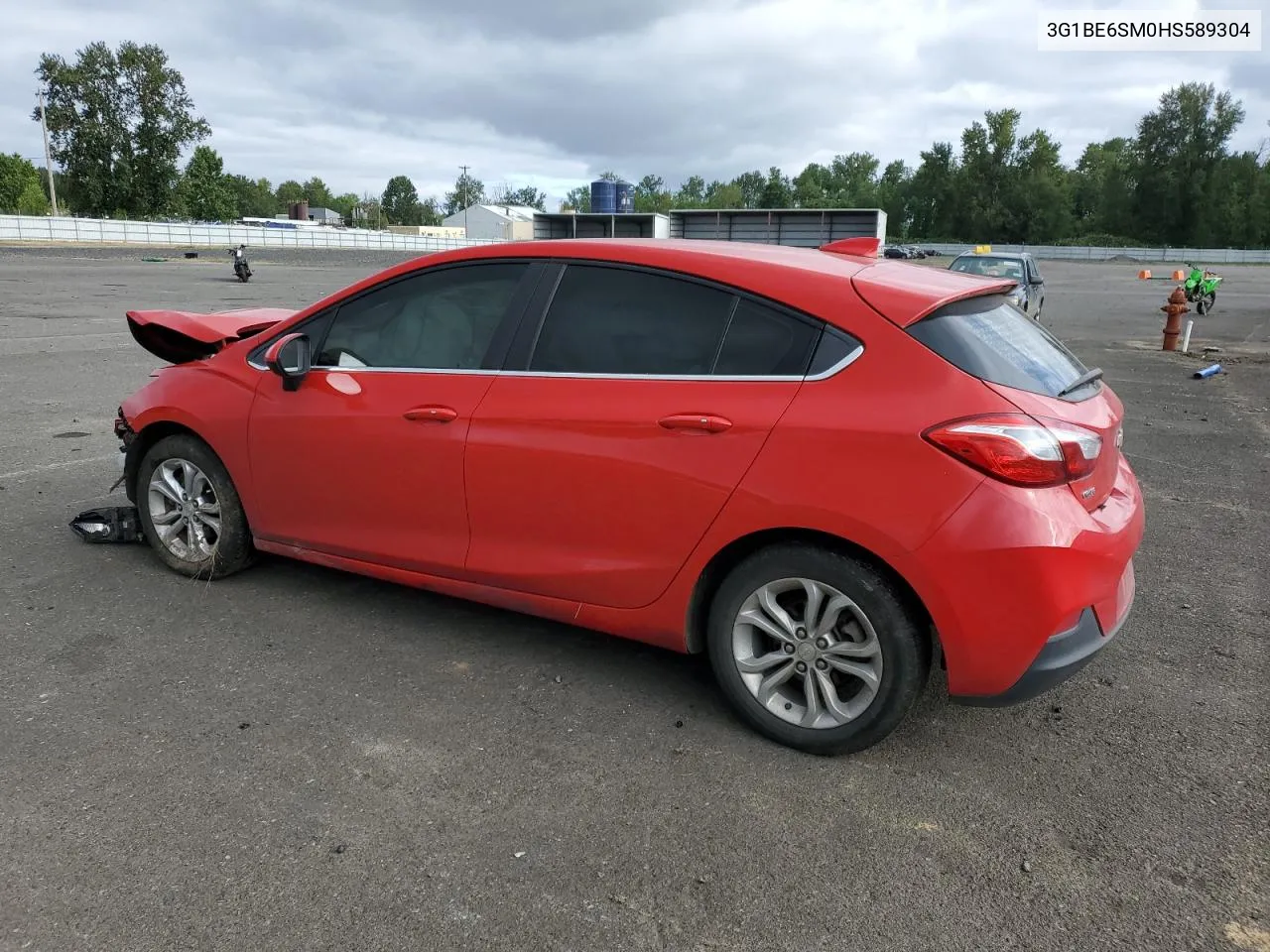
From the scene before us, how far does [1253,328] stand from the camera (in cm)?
2005

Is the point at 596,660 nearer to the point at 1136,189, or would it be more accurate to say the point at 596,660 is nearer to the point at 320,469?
the point at 320,469

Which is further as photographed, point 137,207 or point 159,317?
point 137,207

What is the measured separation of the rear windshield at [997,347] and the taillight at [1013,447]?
19 centimetres

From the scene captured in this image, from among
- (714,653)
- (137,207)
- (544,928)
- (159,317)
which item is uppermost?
(137,207)

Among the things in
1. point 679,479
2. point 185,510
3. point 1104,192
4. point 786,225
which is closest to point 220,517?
point 185,510

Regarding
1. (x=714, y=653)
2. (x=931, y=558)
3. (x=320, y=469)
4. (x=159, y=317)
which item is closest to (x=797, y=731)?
(x=714, y=653)

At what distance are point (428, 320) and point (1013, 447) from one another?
2344 mm

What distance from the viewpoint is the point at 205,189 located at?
305ft

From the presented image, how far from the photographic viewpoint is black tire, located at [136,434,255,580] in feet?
14.5

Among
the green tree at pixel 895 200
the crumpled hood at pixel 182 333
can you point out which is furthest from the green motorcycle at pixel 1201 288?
the green tree at pixel 895 200

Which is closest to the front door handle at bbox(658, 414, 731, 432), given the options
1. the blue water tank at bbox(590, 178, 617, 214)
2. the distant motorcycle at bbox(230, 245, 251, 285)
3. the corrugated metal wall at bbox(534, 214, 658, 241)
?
the distant motorcycle at bbox(230, 245, 251, 285)

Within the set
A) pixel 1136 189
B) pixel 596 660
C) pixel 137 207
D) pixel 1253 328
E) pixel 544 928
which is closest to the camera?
pixel 544 928

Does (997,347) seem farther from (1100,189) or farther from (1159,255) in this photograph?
(1100,189)

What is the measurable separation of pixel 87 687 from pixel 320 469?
47.0 inches
